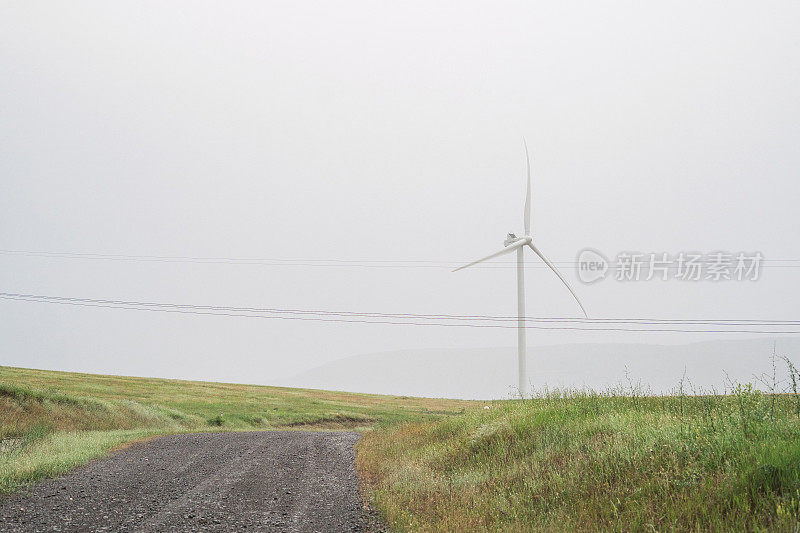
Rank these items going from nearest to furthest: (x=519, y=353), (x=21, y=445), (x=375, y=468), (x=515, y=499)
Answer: (x=515, y=499), (x=375, y=468), (x=21, y=445), (x=519, y=353)

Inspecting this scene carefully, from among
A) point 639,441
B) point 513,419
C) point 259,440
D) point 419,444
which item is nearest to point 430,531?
point 639,441

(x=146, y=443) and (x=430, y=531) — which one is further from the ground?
(x=430, y=531)

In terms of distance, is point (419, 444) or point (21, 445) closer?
point (419, 444)

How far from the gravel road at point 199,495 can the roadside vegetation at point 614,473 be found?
59.8 inches

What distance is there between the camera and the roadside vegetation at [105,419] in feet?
69.4

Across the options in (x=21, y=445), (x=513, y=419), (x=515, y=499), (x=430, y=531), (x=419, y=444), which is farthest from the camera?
(x=21, y=445)

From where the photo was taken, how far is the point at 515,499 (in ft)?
37.6

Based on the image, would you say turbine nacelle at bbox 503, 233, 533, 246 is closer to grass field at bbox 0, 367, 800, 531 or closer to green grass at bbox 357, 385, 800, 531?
grass field at bbox 0, 367, 800, 531

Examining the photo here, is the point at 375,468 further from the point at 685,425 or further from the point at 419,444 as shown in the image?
the point at 685,425

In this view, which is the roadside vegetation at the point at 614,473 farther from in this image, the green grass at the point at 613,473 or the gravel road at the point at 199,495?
the gravel road at the point at 199,495

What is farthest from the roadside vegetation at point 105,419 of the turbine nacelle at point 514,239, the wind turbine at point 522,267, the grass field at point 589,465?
the turbine nacelle at point 514,239

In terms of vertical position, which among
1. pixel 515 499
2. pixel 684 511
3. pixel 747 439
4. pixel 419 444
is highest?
pixel 747 439

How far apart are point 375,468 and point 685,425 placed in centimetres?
1031

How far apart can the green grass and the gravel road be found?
4.93ft
